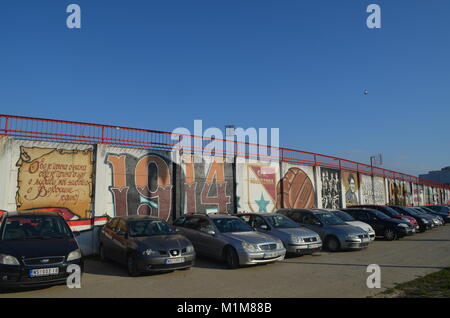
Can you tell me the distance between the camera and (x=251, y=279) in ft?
27.6

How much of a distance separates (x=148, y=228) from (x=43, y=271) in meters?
3.20

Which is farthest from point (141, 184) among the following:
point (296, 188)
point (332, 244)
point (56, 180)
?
point (296, 188)

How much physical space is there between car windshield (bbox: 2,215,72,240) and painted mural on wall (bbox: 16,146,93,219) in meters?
3.39

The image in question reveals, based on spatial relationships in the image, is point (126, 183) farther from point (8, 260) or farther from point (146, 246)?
point (8, 260)

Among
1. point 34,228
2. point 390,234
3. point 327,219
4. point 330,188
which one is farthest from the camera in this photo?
point 330,188

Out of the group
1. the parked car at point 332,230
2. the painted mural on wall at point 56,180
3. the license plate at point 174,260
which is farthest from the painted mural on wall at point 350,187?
the license plate at point 174,260

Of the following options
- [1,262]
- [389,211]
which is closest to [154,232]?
[1,262]

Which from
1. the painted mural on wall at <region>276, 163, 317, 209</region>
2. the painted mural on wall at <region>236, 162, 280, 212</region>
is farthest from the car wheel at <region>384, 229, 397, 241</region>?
the painted mural on wall at <region>236, 162, 280, 212</region>

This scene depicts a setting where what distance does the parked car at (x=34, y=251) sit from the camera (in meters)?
6.93

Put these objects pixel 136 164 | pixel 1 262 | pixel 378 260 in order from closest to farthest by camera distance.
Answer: pixel 1 262 < pixel 378 260 < pixel 136 164

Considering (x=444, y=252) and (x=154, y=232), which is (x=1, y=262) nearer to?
(x=154, y=232)

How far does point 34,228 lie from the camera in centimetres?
830

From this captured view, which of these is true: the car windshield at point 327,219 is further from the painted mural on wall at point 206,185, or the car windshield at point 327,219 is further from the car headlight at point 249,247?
the car headlight at point 249,247
